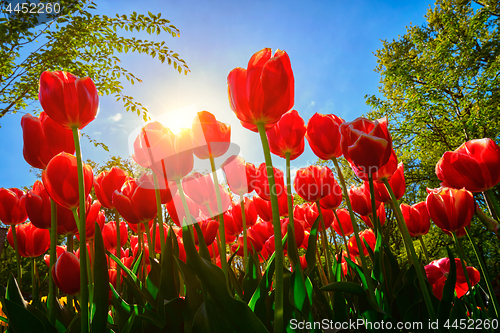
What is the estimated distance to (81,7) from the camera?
6.09m

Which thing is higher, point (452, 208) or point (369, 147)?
point (369, 147)

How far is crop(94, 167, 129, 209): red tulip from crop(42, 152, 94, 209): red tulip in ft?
1.02

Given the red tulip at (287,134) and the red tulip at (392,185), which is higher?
the red tulip at (287,134)

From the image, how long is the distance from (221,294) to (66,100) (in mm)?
709

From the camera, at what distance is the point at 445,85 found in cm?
1273

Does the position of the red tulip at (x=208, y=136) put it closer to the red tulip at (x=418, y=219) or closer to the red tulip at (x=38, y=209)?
the red tulip at (x=38, y=209)

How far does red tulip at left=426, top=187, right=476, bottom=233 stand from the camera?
124cm

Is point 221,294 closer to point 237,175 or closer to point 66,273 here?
point 66,273

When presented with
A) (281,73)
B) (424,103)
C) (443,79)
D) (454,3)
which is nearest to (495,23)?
(454,3)

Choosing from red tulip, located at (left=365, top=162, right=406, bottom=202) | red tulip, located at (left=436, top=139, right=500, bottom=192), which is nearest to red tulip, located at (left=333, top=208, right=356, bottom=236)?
red tulip, located at (left=365, top=162, right=406, bottom=202)

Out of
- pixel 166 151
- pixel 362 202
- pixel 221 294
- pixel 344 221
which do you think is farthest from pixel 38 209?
pixel 344 221

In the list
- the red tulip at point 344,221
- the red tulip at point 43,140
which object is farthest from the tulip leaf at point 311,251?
the red tulip at point 344,221

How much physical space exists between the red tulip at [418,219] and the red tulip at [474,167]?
53 centimetres

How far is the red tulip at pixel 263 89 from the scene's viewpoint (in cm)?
74
